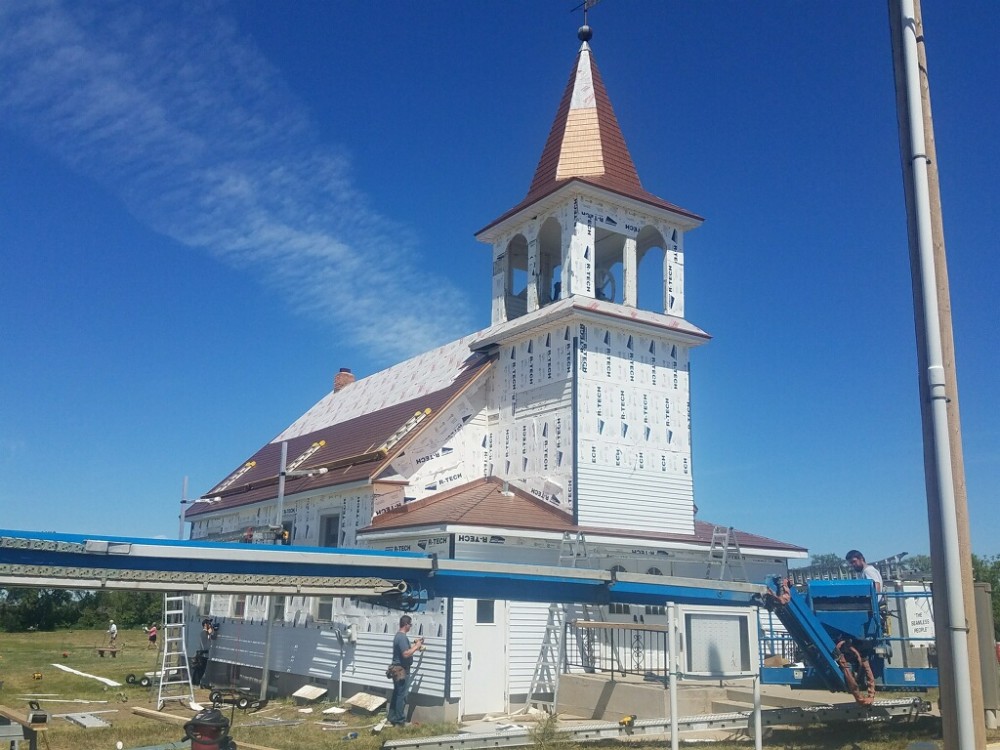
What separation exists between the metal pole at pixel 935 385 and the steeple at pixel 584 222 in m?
13.7

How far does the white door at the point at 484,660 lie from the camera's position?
18281 mm

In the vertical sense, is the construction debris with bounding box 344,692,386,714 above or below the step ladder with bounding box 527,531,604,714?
below

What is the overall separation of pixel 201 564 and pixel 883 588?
29.6 ft

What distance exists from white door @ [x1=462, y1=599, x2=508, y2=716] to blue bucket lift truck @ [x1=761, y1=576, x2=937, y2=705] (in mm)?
7115

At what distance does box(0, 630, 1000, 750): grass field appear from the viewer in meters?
13.0

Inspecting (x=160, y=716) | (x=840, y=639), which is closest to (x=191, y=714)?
(x=160, y=716)

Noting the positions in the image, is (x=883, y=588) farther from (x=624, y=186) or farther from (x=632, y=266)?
(x=624, y=186)

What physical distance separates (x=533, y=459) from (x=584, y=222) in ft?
19.8

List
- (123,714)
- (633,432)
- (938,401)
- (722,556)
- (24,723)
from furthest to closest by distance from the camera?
1. (633,432)
2. (722,556)
3. (123,714)
4. (24,723)
5. (938,401)

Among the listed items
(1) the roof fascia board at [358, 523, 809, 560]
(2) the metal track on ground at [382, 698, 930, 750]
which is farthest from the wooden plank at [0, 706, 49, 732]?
(1) the roof fascia board at [358, 523, 809, 560]

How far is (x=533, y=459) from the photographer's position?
22.3 metres

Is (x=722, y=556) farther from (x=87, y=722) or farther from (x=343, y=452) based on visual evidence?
(x=87, y=722)

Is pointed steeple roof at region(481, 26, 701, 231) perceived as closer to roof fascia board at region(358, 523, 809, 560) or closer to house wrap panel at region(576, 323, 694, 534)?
house wrap panel at region(576, 323, 694, 534)

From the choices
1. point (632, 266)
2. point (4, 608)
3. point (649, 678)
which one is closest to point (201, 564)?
point (649, 678)
